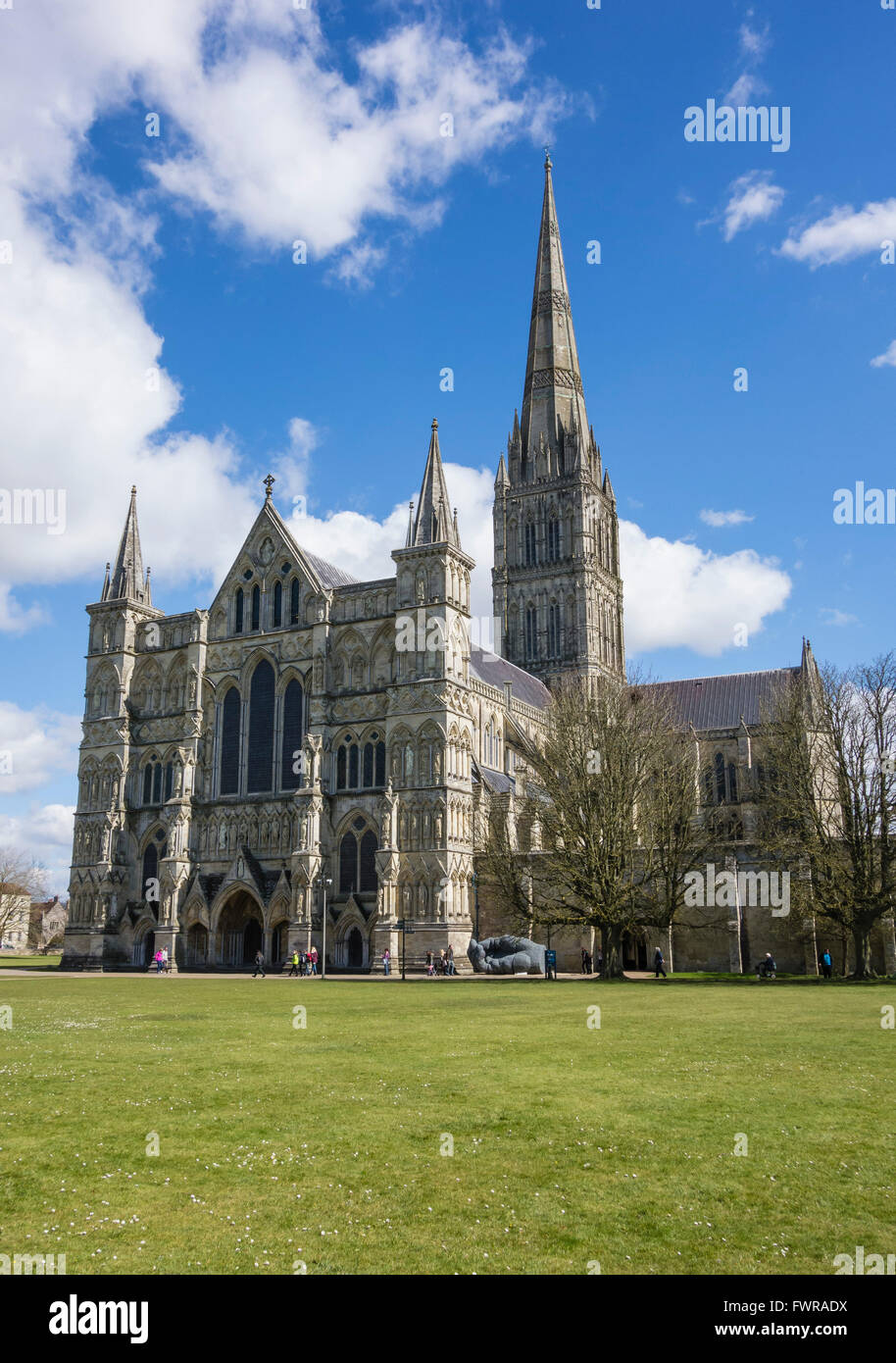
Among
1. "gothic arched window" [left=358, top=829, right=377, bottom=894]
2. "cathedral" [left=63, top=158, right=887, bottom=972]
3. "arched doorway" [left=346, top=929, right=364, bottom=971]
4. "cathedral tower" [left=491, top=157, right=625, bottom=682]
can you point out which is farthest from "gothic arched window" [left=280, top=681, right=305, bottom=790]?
"cathedral tower" [left=491, top=157, right=625, bottom=682]

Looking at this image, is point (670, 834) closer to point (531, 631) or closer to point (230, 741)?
point (230, 741)

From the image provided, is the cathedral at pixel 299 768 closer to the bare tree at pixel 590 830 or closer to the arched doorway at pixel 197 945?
the arched doorway at pixel 197 945

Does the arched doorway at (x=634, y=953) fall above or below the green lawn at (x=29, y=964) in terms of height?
above

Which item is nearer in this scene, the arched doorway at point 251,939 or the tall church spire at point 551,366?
the arched doorway at point 251,939

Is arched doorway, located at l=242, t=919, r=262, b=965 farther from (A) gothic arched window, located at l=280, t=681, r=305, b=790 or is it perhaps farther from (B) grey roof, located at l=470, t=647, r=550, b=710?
(B) grey roof, located at l=470, t=647, r=550, b=710

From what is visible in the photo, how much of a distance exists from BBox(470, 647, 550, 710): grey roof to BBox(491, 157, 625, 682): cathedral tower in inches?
251

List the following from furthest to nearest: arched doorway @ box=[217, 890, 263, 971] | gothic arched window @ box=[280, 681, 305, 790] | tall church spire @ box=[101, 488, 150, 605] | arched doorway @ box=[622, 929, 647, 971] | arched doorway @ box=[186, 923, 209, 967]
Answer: tall church spire @ box=[101, 488, 150, 605], gothic arched window @ box=[280, 681, 305, 790], arched doorway @ box=[186, 923, 209, 967], arched doorway @ box=[217, 890, 263, 971], arched doorway @ box=[622, 929, 647, 971]

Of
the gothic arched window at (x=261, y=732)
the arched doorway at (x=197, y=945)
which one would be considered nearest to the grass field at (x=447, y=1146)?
the arched doorway at (x=197, y=945)

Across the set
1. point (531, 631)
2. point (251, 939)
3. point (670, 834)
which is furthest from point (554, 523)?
point (670, 834)

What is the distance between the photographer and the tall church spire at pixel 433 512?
57688mm

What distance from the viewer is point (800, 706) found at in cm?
4956

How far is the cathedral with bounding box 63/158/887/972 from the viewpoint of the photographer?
178ft

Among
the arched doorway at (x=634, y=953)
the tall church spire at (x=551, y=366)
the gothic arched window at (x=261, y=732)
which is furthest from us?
the tall church spire at (x=551, y=366)

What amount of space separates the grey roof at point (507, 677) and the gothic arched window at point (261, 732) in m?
12.9
